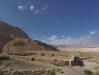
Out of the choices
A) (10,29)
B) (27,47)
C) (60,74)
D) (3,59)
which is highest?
(10,29)

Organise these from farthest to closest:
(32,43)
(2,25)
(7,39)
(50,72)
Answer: (2,25) < (7,39) < (32,43) < (50,72)

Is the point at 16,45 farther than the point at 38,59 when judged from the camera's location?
Yes

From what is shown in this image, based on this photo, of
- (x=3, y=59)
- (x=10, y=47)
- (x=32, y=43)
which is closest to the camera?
(x=3, y=59)

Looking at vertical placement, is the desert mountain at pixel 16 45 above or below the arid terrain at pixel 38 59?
above

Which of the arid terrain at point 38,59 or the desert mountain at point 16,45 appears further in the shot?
the desert mountain at point 16,45

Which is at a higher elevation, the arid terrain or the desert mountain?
the desert mountain

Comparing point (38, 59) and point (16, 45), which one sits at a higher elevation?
point (16, 45)

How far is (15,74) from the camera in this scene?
15.0 metres

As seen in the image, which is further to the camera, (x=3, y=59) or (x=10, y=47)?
(x=10, y=47)

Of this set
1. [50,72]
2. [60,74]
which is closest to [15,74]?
[50,72]

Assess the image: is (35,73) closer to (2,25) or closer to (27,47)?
(27,47)

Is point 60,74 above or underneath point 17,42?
underneath

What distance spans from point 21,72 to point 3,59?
15.3ft

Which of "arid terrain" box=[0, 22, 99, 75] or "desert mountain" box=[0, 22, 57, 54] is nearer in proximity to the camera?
"arid terrain" box=[0, 22, 99, 75]
